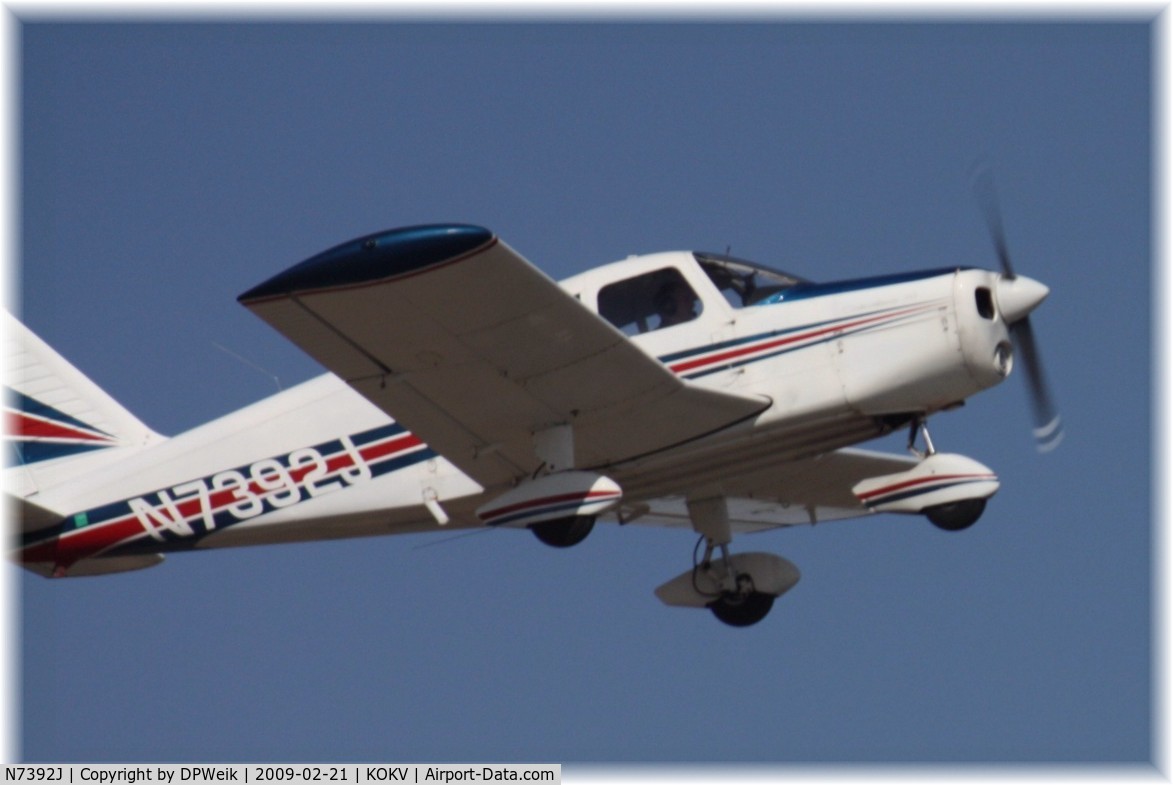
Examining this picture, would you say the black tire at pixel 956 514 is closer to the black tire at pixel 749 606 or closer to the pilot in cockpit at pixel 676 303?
the black tire at pixel 749 606

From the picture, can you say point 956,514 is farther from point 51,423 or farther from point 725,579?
point 51,423

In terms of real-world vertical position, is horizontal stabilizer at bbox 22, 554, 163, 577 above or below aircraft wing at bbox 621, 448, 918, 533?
below

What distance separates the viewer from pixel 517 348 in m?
14.1

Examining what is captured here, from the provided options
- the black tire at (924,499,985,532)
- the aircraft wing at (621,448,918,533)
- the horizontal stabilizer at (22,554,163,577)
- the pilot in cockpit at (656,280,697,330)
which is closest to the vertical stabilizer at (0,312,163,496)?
the horizontal stabilizer at (22,554,163,577)

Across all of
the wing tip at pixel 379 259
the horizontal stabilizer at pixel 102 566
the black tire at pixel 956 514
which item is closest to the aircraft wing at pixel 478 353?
the wing tip at pixel 379 259

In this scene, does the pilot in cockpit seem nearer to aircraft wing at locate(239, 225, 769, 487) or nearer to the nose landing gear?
aircraft wing at locate(239, 225, 769, 487)

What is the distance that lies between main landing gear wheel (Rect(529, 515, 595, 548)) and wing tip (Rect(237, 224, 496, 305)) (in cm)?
218

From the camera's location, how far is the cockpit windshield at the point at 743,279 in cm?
1516

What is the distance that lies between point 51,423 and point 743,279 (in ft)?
19.6

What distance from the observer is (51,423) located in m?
17.1

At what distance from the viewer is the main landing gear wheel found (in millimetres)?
14219
